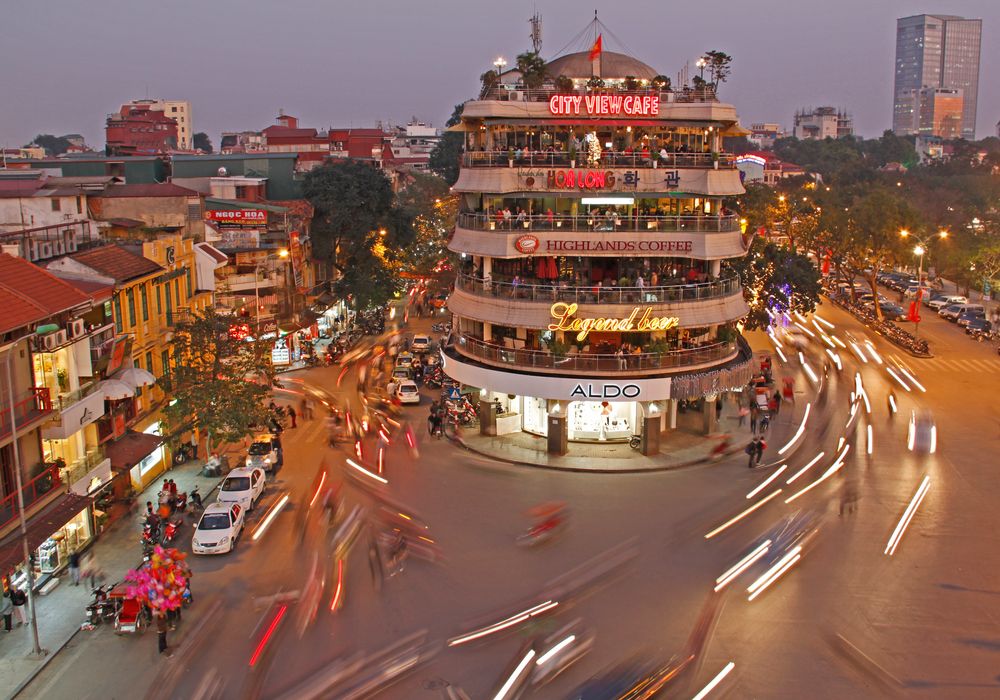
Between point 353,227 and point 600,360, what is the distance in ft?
119

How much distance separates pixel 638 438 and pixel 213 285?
20.6 meters

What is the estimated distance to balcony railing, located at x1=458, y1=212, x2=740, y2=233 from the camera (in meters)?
39.9

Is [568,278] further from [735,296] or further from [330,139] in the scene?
[330,139]

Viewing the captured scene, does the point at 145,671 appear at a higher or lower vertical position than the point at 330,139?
lower

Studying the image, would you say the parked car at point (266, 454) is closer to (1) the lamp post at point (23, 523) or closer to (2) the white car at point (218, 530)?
(2) the white car at point (218, 530)

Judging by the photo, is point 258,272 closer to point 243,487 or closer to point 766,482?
point 243,487

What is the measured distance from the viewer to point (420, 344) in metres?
62.5

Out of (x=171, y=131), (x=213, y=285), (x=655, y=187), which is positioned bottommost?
(x=213, y=285)

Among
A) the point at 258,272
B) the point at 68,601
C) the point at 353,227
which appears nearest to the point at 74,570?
the point at 68,601

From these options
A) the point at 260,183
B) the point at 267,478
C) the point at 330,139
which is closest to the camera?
the point at 267,478

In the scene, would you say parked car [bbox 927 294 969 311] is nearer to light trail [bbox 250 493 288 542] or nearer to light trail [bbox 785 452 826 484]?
light trail [bbox 785 452 826 484]

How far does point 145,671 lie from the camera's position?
21812 millimetres

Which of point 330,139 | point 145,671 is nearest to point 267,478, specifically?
point 145,671

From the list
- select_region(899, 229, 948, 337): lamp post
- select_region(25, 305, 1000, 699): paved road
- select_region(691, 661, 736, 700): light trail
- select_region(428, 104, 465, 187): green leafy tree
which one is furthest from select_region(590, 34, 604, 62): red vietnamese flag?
select_region(428, 104, 465, 187): green leafy tree
